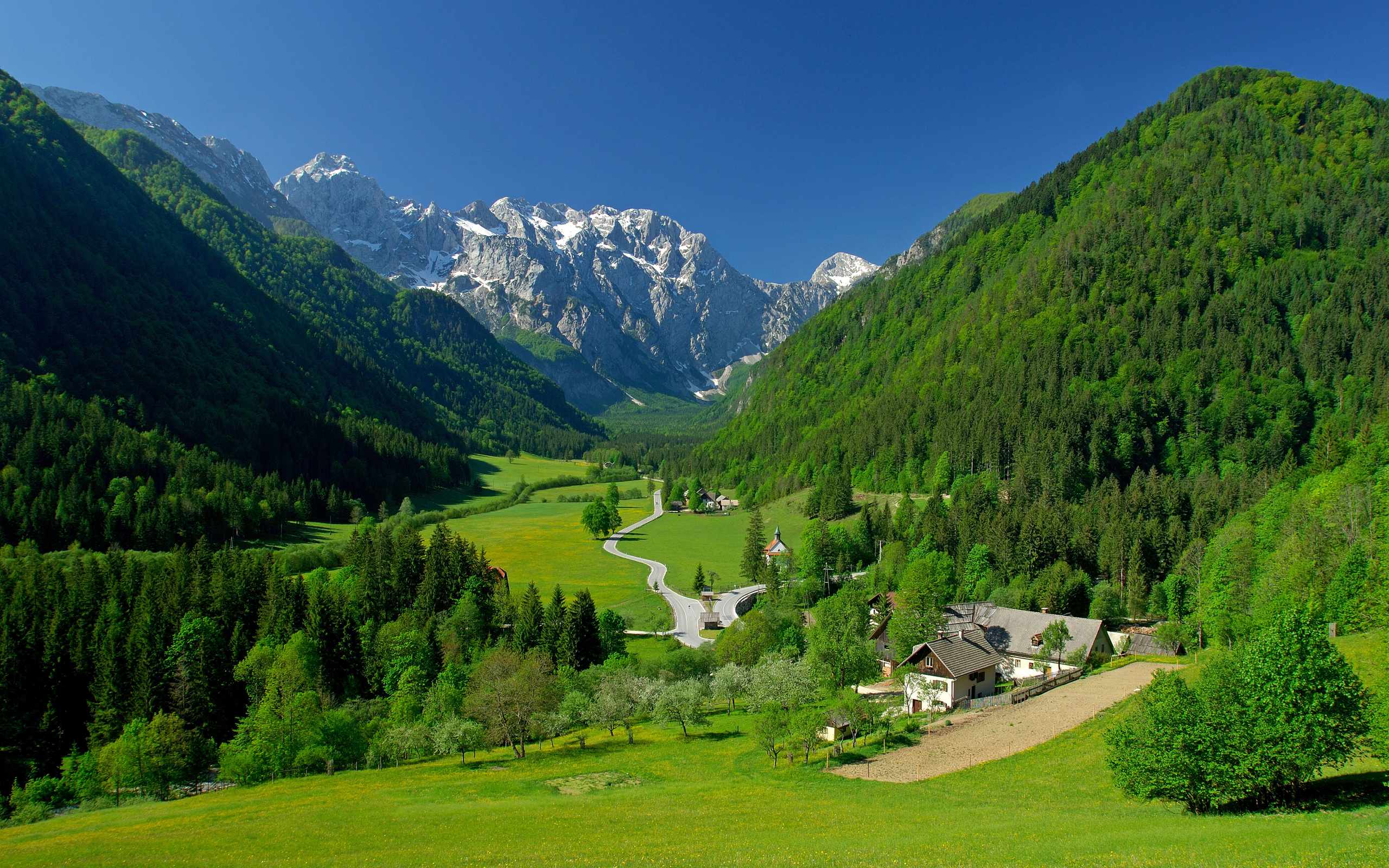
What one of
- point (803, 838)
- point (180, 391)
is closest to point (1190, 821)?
point (803, 838)

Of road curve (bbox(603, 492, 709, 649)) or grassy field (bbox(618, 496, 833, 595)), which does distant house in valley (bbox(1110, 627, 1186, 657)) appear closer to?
road curve (bbox(603, 492, 709, 649))

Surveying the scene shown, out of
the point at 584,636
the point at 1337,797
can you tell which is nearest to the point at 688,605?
the point at 584,636

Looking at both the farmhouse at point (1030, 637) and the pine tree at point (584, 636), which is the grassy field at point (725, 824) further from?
the farmhouse at point (1030, 637)

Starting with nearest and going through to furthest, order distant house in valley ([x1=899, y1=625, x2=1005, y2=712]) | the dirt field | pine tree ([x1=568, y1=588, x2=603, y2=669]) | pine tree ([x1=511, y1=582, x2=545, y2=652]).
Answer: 1. the dirt field
2. distant house in valley ([x1=899, y1=625, x2=1005, y2=712])
3. pine tree ([x1=568, y1=588, x2=603, y2=669])
4. pine tree ([x1=511, y1=582, x2=545, y2=652])

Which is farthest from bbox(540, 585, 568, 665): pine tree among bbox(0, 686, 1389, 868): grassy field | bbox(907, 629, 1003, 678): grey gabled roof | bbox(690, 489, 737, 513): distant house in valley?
bbox(690, 489, 737, 513): distant house in valley

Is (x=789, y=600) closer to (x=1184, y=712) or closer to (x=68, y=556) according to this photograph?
(x=1184, y=712)

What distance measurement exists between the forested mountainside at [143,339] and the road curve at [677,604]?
243 feet

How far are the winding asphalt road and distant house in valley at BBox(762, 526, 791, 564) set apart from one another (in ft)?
14.3

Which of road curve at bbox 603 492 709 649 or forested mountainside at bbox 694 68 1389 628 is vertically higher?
forested mountainside at bbox 694 68 1389 628

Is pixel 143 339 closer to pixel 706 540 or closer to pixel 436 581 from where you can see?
pixel 436 581

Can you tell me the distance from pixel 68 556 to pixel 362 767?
6459cm

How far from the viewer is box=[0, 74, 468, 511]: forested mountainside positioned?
136m

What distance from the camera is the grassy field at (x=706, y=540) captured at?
10638 cm

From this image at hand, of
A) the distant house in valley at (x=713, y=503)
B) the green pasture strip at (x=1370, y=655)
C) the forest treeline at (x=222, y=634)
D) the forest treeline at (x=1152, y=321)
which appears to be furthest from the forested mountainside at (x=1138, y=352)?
the forest treeline at (x=222, y=634)
